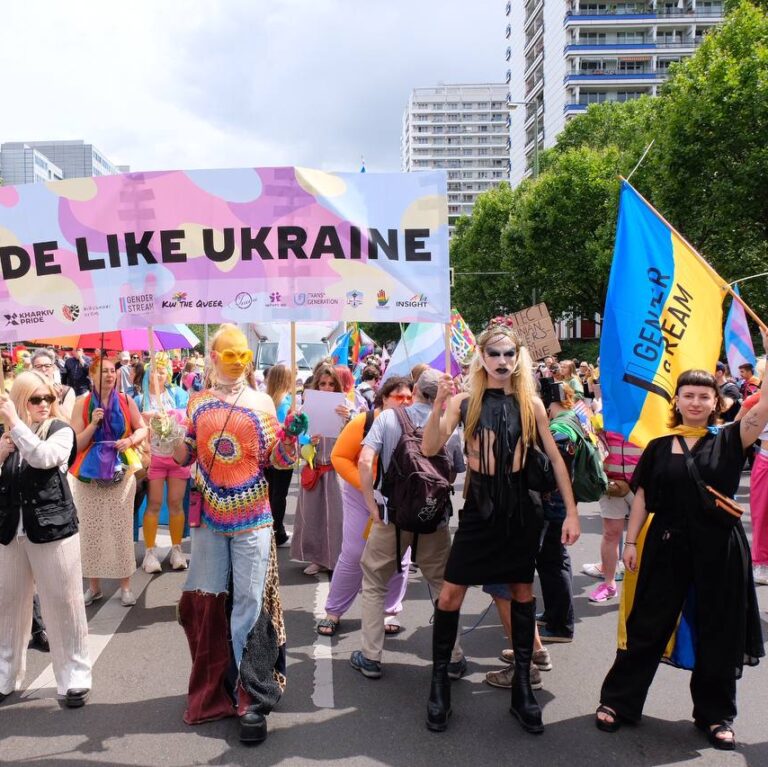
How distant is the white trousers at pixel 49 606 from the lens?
384 centimetres

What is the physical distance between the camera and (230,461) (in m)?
3.61

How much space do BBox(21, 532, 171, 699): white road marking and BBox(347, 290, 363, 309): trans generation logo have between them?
2.52 metres

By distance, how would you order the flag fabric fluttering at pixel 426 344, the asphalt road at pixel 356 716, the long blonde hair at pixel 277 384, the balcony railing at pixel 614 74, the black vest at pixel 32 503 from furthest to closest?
the balcony railing at pixel 614 74 < the flag fabric fluttering at pixel 426 344 < the long blonde hair at pixel 277 384 < the black vest at pixel 32 503 < the asphalt road at pixel 356 716

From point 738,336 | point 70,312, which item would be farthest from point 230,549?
point 738,336

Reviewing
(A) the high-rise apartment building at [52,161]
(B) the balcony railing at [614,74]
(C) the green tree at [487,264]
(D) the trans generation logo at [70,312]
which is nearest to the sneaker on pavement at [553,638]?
(D) the trans generation logo at [70,312]

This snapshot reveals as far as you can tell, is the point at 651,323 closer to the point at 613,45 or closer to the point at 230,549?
the point at 230,549

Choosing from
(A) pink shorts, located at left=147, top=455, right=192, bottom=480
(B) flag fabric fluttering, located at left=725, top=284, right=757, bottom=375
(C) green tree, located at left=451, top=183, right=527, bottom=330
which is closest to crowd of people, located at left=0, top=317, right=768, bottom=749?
(A) pink shorts, located at left=147, top=455, right=192, bottom=480

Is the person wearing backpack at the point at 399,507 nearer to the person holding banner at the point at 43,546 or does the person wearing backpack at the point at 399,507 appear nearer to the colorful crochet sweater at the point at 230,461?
the colorful crochet sweater at the point at 230,461

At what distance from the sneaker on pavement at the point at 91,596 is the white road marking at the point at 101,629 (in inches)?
3.8

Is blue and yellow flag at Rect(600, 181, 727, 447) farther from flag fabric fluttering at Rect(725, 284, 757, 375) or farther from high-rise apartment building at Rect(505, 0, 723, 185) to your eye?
high-rise apartment building at Rect(505, 0, 723, 185)

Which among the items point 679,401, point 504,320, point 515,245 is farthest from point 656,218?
point 515,245

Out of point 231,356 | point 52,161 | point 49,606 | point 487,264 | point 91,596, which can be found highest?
point 52,161

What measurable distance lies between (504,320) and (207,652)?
21.4 ft

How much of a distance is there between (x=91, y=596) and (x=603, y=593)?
12.2 feet
